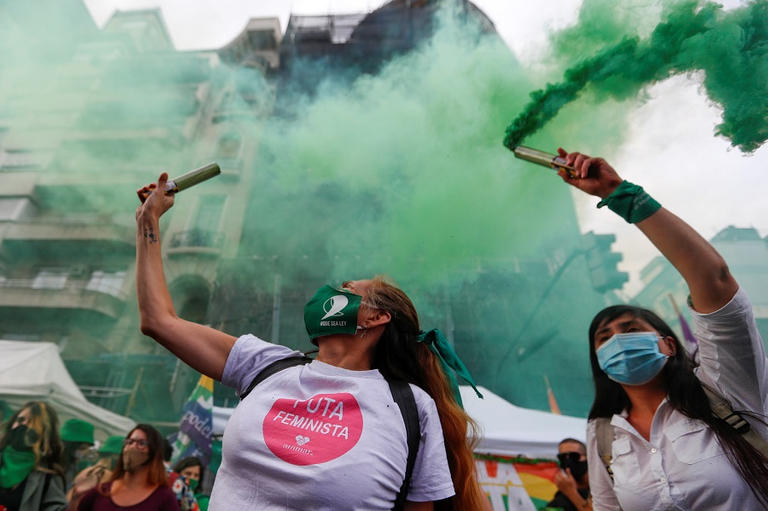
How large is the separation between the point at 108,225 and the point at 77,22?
6.00 meters

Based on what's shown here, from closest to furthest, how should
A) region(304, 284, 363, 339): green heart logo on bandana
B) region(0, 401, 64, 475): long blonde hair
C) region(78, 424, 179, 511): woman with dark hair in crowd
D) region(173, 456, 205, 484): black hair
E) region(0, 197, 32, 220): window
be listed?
1. region(304, 284, 363, 339): green heart logo on bandana
2. region(78, 424, 179, 511): woman with dark hair in crowd
3. region(0, 401, 64, 475): long blonde hair
4. region(173, 456, 205, 484): black hair
5. region(0, 197, 32, 220): window

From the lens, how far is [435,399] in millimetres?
1331

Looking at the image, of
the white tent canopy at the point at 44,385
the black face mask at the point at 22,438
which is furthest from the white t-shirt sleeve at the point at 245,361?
the white tent canopy at the point at 44,385

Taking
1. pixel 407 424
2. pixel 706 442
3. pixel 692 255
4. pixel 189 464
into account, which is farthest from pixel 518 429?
pixel 407 424

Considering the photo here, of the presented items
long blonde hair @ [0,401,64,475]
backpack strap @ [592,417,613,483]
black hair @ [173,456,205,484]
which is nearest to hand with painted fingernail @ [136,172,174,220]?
backpack strap @ [592,417,613,483]

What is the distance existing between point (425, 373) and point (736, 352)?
98 cm

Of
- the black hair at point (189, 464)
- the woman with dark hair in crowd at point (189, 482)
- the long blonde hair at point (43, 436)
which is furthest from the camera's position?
the black hair at point (189, 464)

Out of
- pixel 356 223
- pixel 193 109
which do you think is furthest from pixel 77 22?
pixel 356 223

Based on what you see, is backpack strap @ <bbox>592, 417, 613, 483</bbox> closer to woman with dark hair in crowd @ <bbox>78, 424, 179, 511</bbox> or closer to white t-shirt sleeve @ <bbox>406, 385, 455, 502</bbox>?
white t-shirt sleeve @ <bbox>406, 385, 455, 502</bbox>

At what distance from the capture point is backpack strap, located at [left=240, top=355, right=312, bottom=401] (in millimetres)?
1197

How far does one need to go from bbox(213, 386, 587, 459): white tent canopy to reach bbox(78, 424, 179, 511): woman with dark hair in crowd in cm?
178

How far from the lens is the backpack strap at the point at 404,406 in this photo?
104 centimetres

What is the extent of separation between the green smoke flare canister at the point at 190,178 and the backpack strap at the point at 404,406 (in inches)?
29.1

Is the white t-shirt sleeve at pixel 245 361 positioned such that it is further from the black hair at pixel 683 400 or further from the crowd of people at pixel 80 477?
the crowd of people at pixel 80 477
